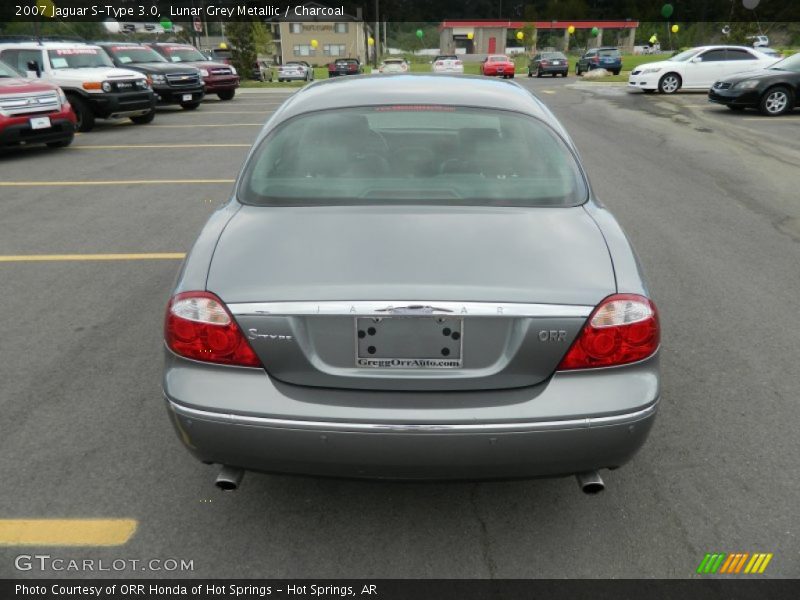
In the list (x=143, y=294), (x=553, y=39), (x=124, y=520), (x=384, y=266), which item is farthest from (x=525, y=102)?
(x=553, y=39)

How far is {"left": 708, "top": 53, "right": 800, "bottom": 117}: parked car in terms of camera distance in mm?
16031

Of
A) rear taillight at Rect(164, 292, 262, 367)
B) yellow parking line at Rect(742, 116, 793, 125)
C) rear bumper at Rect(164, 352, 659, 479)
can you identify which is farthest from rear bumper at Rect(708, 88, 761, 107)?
rear taillight at Rect(164, 292, 262, 367)

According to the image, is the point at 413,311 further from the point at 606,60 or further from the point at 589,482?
the point at 606,60

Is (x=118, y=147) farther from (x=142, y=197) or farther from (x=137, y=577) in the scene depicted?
(x=137, y=577)

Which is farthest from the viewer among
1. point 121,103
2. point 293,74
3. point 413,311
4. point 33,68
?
point 293,74

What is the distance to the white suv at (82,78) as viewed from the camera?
14.5m

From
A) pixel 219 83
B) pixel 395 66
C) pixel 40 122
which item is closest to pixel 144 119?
pixel 40 122

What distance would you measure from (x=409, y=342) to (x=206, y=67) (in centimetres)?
2246

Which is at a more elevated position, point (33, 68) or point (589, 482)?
point (33, 68)

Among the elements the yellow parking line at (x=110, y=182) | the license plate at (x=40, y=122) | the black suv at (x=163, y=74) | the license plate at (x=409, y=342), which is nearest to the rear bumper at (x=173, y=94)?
the black suv at (x=163, y=74)

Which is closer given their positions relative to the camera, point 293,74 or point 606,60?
point 606,60

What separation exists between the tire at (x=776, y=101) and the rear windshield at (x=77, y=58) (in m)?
15.3

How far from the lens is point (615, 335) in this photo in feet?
7.79

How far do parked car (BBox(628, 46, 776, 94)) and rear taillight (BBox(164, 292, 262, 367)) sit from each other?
22.6m
